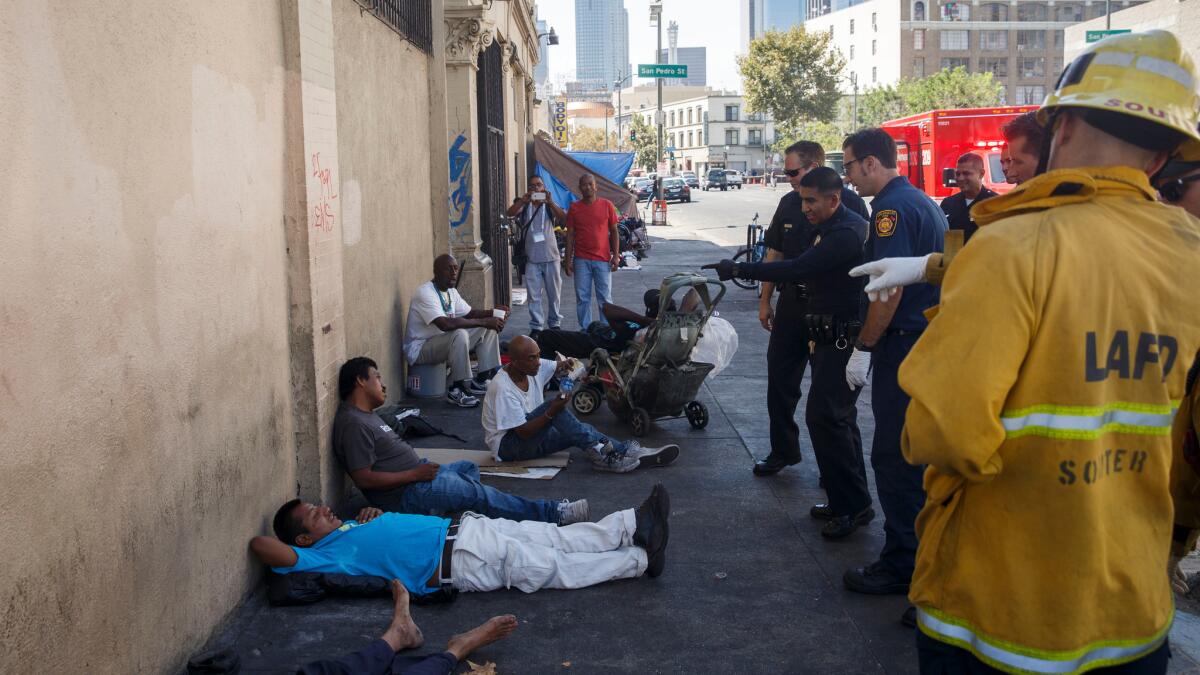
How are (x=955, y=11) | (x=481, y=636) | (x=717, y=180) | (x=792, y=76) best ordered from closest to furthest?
(x=481, y=636)
(x=792, y=76)
(x=717, y=180)
(x=955, y=11)

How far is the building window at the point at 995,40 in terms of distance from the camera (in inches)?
3844

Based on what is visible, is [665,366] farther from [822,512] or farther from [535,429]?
[822,512]

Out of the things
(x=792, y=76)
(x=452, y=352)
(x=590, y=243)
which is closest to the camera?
(x=452, y=352)

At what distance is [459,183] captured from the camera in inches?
469

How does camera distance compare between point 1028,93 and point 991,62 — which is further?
point 1028,93

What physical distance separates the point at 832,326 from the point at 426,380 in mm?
4659

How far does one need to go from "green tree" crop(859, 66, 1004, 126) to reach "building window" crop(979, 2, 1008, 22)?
2297 centimetres

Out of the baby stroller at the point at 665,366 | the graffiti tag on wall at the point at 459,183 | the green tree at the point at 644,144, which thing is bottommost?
the baby stroller at the point at 665,366

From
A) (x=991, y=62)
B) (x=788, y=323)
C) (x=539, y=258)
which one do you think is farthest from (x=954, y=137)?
(x=991, y=62)

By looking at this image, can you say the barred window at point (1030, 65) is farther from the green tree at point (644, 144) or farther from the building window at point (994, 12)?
the green tree at point (644, 144)

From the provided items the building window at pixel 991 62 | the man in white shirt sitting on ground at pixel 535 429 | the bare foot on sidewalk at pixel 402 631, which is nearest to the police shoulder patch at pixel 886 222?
the man in white shirt sitting on ground at pixel 535 429

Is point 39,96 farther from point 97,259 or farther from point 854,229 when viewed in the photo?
point 854,229

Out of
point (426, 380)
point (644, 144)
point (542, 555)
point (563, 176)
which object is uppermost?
point (644, 144)

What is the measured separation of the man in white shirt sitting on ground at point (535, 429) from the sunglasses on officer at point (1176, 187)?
3848mm
